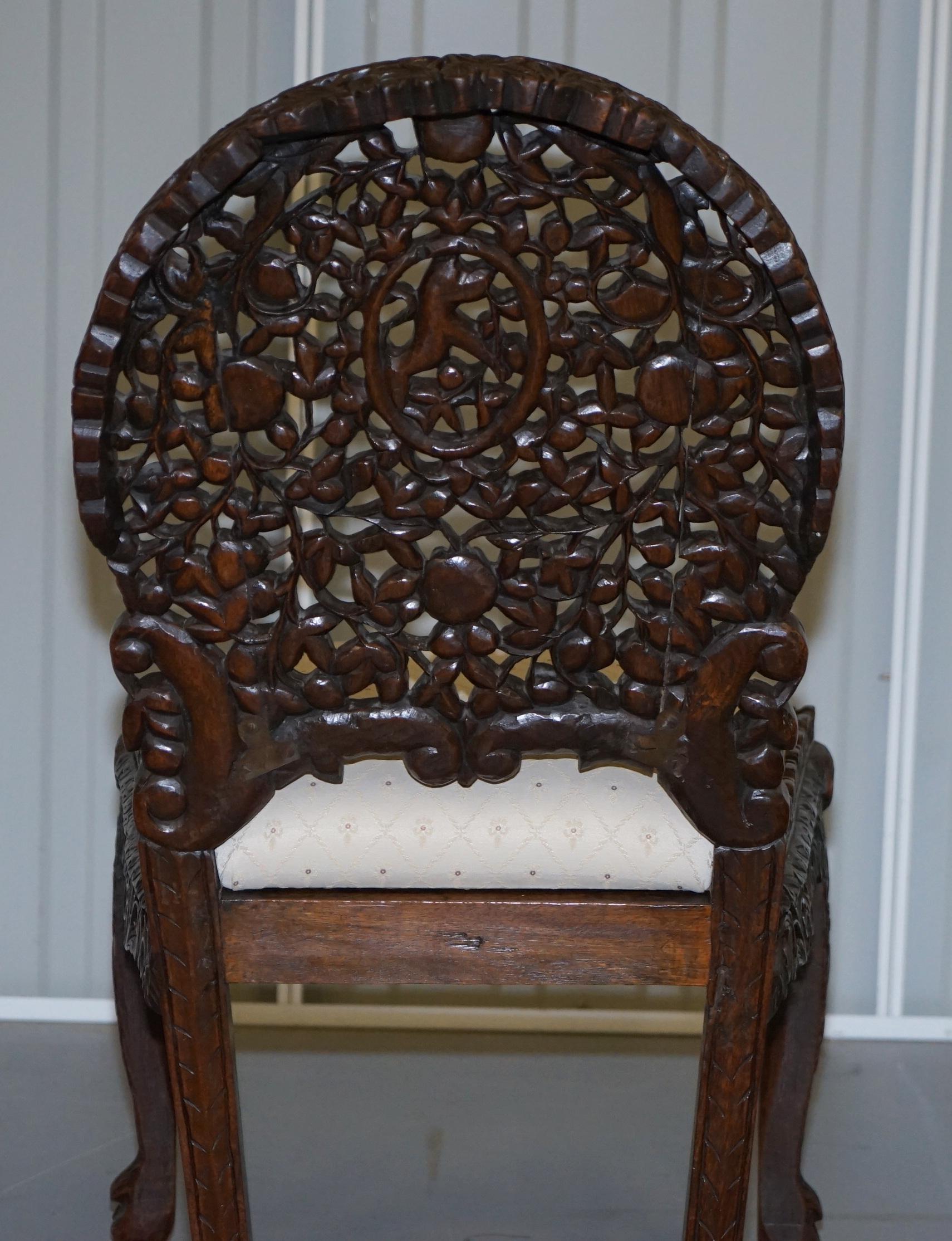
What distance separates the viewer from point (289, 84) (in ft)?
7.79

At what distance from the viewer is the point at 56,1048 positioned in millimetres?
2410

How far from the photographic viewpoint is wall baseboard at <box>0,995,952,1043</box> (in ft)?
8.24

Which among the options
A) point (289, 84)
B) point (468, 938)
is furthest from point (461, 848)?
point (289, 84)

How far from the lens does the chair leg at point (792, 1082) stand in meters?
1.73

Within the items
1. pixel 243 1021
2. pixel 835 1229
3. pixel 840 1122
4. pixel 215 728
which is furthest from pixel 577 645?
pixel 243 1021

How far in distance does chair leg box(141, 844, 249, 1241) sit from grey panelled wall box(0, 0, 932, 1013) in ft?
3.85

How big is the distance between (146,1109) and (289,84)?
1.61m

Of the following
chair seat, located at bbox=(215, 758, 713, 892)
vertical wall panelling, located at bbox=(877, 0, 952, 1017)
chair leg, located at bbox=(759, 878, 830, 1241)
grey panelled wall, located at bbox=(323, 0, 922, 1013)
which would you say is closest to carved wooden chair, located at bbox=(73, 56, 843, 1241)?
chair seat, located at bbox=(215, 758, 713, 892)

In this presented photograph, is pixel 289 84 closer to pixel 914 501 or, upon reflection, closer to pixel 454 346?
pixel 914 501

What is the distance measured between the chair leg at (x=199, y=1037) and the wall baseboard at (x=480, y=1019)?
3.57ft

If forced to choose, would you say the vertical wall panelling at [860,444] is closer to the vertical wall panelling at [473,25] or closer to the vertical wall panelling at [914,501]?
the vertical wall panelling at [914,501]

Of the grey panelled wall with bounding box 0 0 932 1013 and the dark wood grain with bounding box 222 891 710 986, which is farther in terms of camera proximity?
the grey panelled wall with bounding box 0 0 932 1013

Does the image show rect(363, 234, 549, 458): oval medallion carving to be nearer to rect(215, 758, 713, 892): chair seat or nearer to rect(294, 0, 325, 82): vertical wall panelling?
rect(215, 758, 713, 892): chair seat

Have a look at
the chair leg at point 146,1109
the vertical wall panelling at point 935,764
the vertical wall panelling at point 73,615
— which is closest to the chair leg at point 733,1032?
the chair leg at point 146,1109
